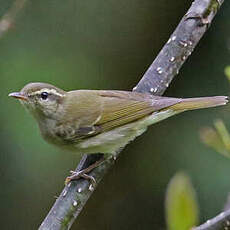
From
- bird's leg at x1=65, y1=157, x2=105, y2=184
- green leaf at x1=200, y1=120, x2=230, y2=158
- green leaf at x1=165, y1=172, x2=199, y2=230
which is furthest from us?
bird's leg at x1=65, y1=157, x2=105, y2=184

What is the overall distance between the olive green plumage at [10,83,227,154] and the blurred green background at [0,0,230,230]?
87 centimetres

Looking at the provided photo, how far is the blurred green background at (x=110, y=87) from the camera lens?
151 inches

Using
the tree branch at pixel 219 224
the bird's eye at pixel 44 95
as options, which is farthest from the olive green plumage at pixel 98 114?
the tree branch at pixel 219 224

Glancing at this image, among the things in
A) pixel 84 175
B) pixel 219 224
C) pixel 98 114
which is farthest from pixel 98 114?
pixel 219 224

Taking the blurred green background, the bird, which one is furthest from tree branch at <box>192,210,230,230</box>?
the blurred green background

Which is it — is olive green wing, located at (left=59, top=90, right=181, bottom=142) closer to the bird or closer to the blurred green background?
the bird

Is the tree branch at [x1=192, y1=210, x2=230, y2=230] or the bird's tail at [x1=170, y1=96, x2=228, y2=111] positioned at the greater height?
the bird's tail at [x1=170, y1=96, x2=228, y2=111]

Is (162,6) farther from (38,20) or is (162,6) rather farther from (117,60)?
(38,20)

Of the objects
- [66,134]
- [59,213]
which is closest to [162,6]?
[66,134]

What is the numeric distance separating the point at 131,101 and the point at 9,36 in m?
1.46

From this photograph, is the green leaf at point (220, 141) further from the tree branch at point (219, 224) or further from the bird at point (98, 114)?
the bird at point (98, 114)

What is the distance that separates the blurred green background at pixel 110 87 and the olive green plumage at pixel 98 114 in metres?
0.87

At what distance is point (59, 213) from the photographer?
2234 mm

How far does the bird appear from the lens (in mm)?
2873
